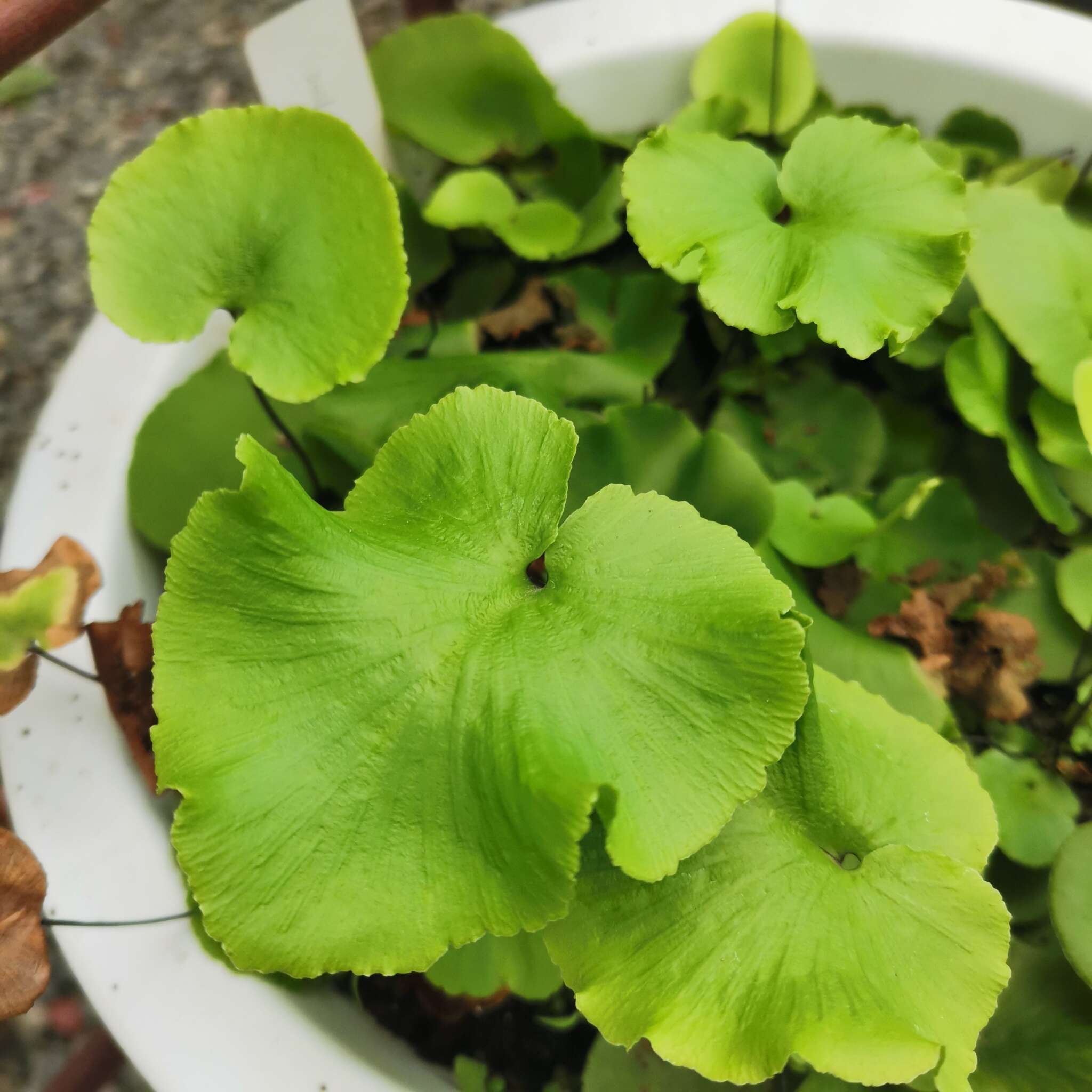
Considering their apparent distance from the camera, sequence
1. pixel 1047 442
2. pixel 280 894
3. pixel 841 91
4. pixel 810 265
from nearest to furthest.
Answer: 1. pixel 280 894
2. pixel 810 265
3. pixel 1047 442
4. pixel 841 91

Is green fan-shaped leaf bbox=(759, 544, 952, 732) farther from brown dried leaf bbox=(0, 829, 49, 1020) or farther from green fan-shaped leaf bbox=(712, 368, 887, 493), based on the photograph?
brown dried leaf bbox=(0, 829, 49, 1020)

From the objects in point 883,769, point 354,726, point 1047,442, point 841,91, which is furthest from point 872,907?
point 841,91

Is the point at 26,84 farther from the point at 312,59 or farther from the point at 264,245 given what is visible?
the point at 264,245

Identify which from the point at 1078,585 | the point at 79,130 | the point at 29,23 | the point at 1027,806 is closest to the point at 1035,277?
the point at 1078,585

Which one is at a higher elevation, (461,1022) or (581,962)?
(581,962)

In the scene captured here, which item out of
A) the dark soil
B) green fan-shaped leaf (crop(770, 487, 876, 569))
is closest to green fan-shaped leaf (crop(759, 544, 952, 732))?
green fan-shaped leaf (crop(770, 487, 876, 569))

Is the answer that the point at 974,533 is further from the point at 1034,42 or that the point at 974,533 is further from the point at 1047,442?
the point at 1034,42

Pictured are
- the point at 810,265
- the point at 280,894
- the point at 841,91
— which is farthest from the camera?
the point at 841,91
